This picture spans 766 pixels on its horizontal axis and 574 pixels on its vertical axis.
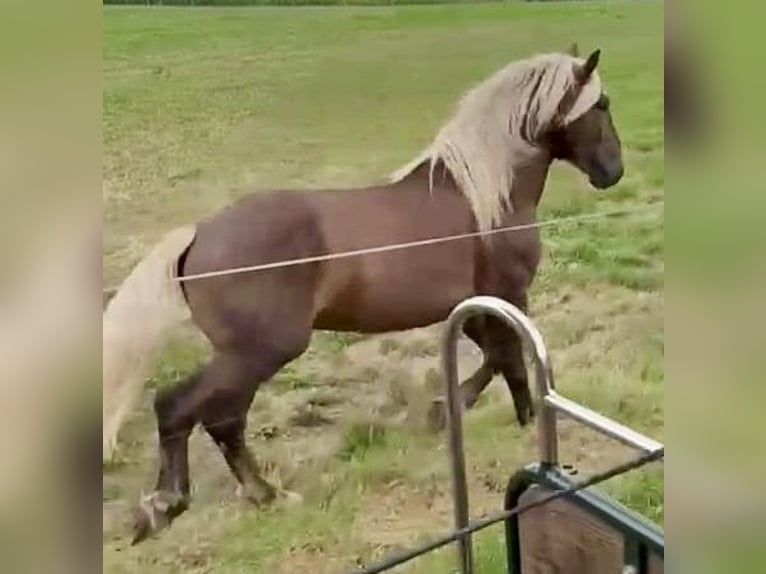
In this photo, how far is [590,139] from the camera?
6.13ft

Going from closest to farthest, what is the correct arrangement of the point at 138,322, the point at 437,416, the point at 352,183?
the point at 138,322, the point at 352,183, the point at 437,416

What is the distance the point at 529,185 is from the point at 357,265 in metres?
0.30

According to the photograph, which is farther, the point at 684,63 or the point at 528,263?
the point at 528,263

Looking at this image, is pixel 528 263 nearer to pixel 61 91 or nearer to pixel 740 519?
pixel 740 519

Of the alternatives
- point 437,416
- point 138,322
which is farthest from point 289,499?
point 138,322

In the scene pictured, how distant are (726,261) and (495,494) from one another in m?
0.52

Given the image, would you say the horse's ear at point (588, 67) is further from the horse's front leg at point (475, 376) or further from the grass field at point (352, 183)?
the horse's front leg at point (475, 376)

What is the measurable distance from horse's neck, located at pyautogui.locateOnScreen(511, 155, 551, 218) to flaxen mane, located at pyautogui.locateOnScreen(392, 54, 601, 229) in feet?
0.03

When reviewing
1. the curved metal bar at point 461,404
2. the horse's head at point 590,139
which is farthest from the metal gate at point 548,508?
the horse's head at point 590,139

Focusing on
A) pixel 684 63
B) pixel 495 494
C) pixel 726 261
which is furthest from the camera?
pixel 495 494

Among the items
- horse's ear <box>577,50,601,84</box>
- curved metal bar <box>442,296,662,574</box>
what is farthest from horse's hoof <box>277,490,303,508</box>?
horse's ear <box>577,50,601,84</box>

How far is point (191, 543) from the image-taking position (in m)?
1.58

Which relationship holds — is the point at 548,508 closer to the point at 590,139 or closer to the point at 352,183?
the point at 352,183

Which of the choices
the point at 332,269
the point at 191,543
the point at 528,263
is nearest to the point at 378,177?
the point at 332,269
